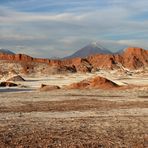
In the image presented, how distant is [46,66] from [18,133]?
454 feet

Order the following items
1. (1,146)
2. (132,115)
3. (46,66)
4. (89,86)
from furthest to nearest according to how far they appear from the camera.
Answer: (46,66), (89,86), (132,115), (1,146)

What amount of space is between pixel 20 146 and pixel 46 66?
141 metres

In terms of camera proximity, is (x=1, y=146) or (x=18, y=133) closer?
(x=1, y=146)

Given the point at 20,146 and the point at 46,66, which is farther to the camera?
the point at 46,66

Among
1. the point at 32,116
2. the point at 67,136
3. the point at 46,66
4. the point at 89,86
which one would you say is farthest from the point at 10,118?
the point at 46,66

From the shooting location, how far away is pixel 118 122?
20062mm

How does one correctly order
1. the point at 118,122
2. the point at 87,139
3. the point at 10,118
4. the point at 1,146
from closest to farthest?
the point at 1,146, the point at 87,139, the point at 118,122, the point at 10,118

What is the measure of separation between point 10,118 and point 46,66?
A: 133m

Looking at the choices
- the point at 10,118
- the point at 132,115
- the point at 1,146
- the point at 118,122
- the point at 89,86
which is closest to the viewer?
the point at 1,146

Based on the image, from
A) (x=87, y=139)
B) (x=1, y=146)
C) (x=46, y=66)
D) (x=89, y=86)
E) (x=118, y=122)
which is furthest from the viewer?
(x=46, y=66)

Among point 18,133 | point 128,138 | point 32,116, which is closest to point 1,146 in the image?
point 18,133

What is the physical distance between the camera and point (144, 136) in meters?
16.2

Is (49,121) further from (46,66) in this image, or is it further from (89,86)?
(46,66)

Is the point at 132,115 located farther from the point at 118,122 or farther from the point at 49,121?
the point at 49,121
